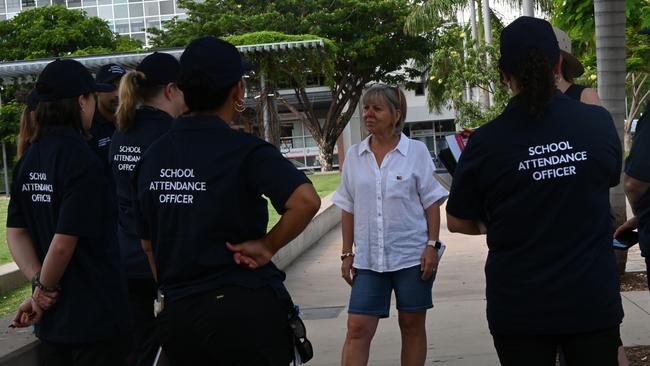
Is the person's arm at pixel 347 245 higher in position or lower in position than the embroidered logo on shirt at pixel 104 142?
lower

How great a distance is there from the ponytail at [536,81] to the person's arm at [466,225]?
0.47m

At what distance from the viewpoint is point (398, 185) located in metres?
5.33

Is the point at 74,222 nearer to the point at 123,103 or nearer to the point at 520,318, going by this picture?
the point at 123,103

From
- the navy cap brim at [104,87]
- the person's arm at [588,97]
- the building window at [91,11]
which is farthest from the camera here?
the building window at [91,11]

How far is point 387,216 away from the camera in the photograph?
17.5ft

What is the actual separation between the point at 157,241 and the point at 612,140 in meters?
1.60

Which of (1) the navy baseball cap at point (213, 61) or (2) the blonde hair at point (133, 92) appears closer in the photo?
(1) the navy baseball cap at point (213, 61)

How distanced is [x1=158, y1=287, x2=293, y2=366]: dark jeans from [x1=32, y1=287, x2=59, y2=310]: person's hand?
100cm

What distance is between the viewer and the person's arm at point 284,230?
3078 mm

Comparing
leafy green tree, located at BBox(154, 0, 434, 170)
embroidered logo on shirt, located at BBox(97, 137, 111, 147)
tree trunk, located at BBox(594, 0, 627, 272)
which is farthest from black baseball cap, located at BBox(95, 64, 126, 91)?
leafy green tree, located at BBox(154, 0, 434, 170)

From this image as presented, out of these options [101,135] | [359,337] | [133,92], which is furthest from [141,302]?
[359,337]

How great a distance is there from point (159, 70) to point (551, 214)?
2.13 meters

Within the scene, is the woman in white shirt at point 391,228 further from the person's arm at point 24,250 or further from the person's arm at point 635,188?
the person's arm at point 24,250

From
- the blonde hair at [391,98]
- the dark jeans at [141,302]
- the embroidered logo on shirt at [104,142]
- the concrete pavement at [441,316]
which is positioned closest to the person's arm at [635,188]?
the blonde hair at [391,98]
